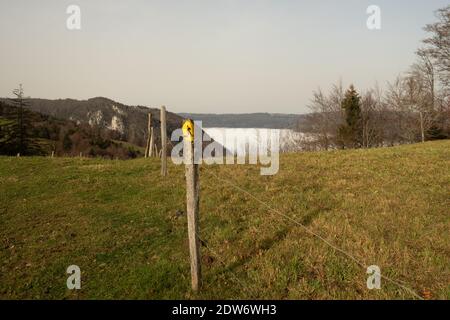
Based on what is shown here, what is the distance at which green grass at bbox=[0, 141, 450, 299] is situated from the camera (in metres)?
6.51

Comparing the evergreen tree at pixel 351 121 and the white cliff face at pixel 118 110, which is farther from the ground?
the white cliff face at pixel 118 110

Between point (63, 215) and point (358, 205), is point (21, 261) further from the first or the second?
point (358, 205)

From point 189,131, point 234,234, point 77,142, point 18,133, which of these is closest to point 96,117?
point 77,142

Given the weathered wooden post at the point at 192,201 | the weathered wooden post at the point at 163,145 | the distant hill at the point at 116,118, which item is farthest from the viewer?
the distant hill at the point at 116,118

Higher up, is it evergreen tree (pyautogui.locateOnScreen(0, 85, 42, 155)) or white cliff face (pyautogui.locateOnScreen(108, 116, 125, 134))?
white cliff face (pyautogui.locateOnScreen(108, 116, 125, 134))

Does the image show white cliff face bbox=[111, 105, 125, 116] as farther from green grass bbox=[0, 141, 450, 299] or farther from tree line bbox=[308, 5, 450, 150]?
green grass bbox=[0, 141, 450, 299]

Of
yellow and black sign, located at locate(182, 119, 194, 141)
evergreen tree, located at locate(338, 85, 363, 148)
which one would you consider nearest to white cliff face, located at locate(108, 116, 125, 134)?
evergreen tree, located at locate(338, 85, 363, 148)

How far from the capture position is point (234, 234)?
872 centimetres

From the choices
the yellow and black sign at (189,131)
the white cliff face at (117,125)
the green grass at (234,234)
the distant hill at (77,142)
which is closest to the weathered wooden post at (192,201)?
the yellow and black sign at (189,131)

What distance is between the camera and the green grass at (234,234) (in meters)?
6.51

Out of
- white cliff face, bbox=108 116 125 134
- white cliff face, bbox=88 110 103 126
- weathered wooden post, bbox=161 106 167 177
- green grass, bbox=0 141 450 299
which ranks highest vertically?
white cliff face, bbox=88 110 103 126

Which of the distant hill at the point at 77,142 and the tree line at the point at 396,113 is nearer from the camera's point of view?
the tree line at the point at 396,113

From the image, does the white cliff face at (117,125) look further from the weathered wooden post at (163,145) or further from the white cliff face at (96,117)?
→ the weathered wooden post at (163,145)
